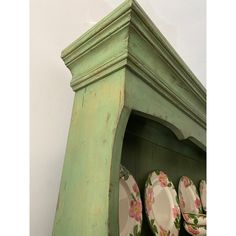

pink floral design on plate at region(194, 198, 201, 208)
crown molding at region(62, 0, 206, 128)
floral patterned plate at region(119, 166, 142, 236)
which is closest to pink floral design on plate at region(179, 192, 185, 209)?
pink floral design on plate at region(194, 198, 201, 208)

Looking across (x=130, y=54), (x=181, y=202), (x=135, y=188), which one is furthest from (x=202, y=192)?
(x=130, y=54)

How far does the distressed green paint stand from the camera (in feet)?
1.92

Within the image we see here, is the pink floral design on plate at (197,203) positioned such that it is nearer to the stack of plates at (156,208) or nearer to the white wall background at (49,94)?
the stack of plates at (156,208)

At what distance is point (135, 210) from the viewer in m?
0.82

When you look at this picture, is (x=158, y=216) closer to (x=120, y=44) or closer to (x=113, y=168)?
(x=113, y=168)

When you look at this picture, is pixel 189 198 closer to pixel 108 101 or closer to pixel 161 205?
pixel 161 205

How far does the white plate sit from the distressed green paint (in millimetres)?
464

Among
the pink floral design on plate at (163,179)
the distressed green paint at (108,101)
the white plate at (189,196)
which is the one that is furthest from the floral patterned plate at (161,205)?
the distressed green paint at (108,101)

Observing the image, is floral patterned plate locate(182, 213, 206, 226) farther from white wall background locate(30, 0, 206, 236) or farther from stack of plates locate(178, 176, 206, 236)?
white wall background locate(30, 0, 206, 236)

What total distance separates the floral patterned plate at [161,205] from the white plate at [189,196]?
0.43 feet

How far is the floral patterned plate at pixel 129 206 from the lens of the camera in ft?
2.54
